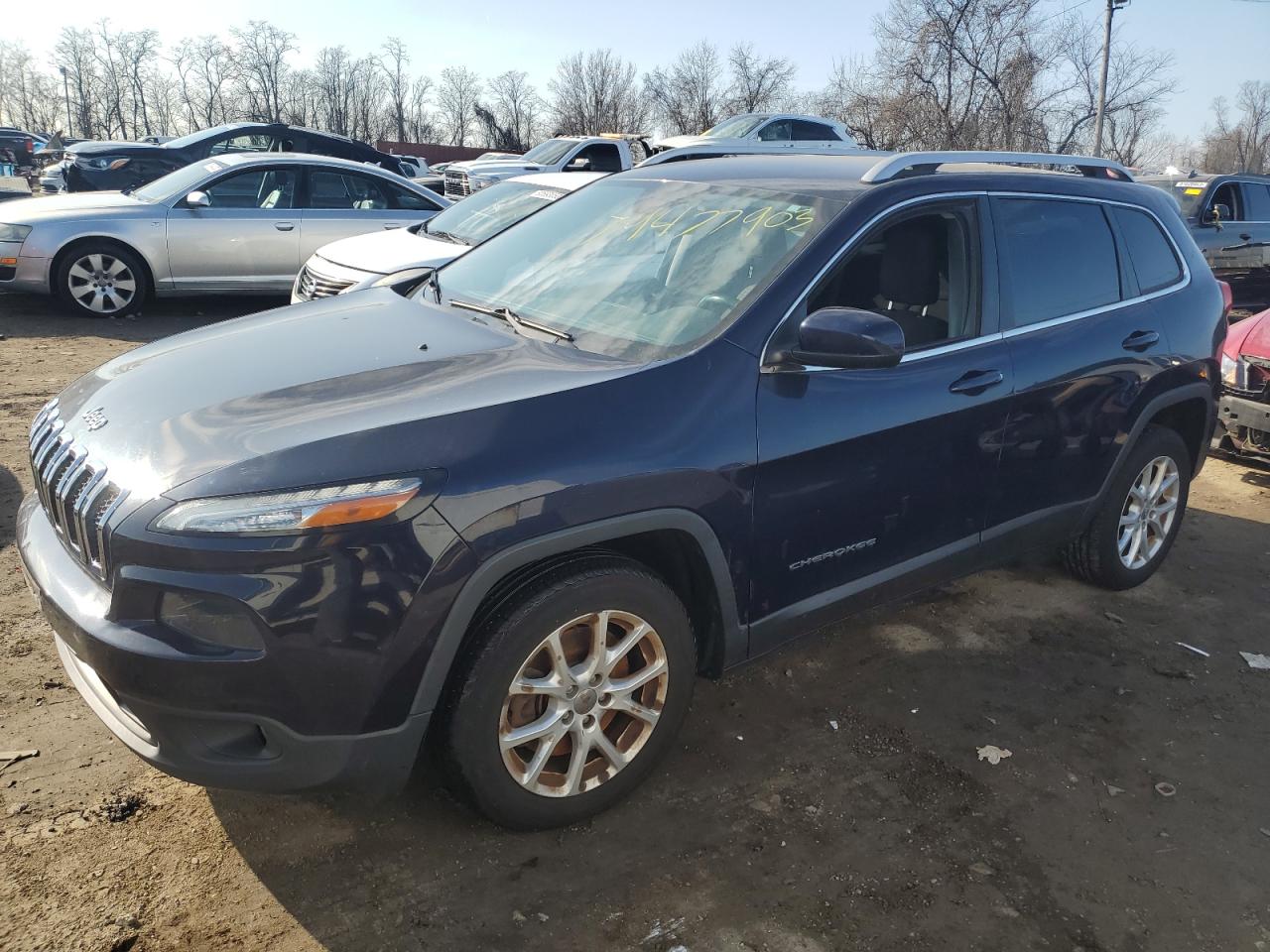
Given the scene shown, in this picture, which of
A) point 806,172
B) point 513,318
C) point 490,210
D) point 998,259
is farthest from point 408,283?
point 490,210

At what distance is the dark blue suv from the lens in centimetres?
221

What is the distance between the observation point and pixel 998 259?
11.7ft

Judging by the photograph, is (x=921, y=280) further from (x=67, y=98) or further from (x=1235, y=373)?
(x=67, y=98)

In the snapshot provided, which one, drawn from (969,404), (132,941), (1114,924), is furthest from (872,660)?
(132,941)

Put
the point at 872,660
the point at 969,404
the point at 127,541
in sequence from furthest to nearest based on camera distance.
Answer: the point at 872,660
the point at 969,404
the point at 127,541

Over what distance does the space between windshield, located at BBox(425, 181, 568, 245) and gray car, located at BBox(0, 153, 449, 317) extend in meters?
1.89

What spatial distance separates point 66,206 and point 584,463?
29.6 ft

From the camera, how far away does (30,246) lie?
348 inches

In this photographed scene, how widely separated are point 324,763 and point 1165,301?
389cm

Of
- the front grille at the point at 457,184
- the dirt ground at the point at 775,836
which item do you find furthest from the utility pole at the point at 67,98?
the dirt ground at the point at 775,836

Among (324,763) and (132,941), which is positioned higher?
(324,763)

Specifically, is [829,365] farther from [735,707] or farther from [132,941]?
[132,941]

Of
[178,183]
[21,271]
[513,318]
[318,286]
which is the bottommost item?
[513,318]

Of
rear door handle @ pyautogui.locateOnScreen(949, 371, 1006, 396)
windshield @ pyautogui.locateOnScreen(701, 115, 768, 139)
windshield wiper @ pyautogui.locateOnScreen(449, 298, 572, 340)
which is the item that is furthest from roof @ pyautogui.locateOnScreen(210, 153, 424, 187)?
windshield @ pyautogui.locateOnScreen(701, 115, 768, 139)
